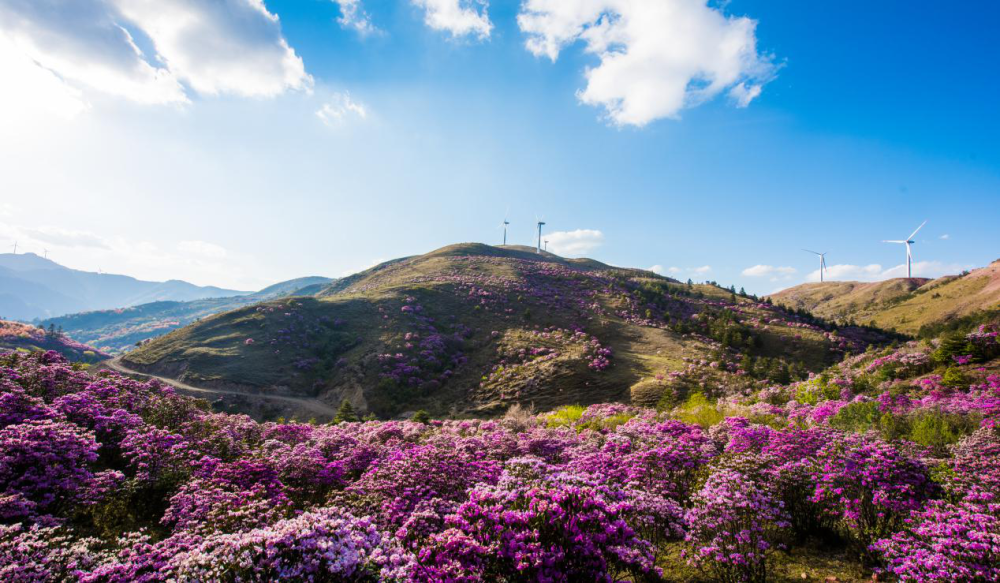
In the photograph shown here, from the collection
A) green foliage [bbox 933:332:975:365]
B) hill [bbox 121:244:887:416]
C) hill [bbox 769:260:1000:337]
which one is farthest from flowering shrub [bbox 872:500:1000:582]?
hill [bbox 769:260:1000:337]

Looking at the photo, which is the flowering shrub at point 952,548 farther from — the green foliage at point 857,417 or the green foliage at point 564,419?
the green foliage at point 564,419

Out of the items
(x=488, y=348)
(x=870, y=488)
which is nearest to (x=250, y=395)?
(x=488, y=348)

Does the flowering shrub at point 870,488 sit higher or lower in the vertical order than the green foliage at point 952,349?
lower

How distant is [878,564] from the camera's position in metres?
6.89

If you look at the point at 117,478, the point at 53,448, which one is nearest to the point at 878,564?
the point at 117,478

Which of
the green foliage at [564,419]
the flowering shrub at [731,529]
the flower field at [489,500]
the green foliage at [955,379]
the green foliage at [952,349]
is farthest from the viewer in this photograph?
the green foliage at [564,419]

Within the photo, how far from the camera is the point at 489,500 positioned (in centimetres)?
607

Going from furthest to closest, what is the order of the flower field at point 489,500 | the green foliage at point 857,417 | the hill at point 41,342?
the hill at point 41,342
the green foliage at point 857,417
the flower field at point 489,500

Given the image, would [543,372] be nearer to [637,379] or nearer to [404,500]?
[637,379]

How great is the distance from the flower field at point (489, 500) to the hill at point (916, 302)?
1845 inches

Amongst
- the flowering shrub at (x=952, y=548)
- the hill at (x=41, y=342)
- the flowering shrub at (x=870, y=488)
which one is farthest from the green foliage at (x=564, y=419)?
the hill at (x=41, y=342)

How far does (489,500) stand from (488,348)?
4168 cm

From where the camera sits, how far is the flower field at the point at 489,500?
185 inches

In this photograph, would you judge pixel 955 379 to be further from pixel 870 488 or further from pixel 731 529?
pixel 731 529
